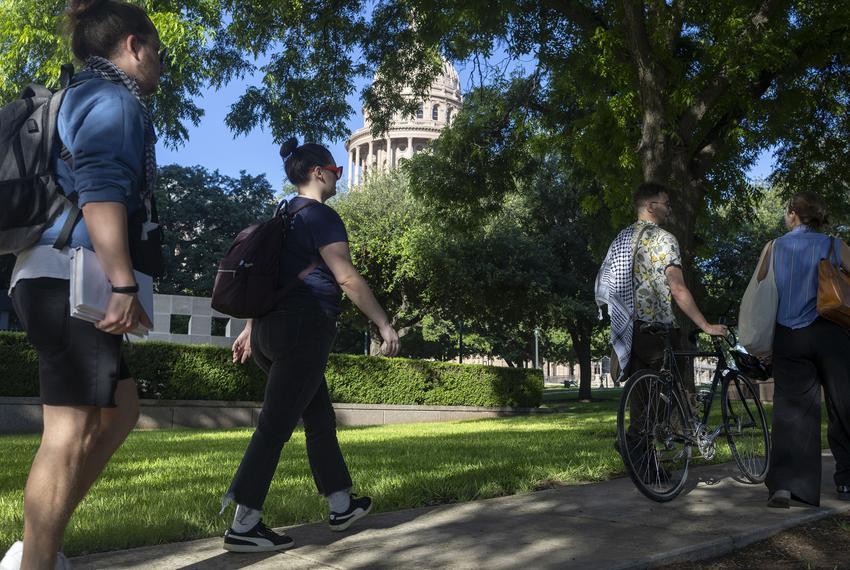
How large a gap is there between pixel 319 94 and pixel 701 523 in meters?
11.1

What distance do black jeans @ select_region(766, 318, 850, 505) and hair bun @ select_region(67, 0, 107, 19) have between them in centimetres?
426

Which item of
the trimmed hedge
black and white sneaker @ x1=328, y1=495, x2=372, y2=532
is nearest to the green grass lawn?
black and white sneaker @ x1=328, y1=495, x2=372, y2=532

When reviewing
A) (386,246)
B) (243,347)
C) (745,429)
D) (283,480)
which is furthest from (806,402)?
(386,246)

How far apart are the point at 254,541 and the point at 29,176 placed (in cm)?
181

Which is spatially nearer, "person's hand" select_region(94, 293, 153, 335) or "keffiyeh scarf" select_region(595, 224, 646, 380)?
"person's hand" select_region(94, 293, 153, 335)

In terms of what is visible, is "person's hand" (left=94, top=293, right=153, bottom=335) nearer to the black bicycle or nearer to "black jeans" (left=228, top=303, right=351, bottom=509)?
"black jeans" (left=228, top=303, right=351, bottom=509)

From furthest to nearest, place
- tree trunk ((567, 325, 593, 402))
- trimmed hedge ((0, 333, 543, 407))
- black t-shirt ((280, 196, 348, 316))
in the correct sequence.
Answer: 1. tree trunk ((567, 325, 593, 402))
2. trimmed hedge ((0, 333, 543, 407))
3. black t-shirt ((280, 196, 348, 316))

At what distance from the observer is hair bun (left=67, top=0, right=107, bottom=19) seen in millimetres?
2814

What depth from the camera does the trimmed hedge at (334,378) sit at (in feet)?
50.2

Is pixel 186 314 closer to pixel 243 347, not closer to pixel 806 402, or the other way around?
pixel 243 347

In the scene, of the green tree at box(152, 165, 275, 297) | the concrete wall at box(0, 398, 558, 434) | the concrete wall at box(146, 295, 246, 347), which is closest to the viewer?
the concrete wall at box(0, 398, 558, 434)

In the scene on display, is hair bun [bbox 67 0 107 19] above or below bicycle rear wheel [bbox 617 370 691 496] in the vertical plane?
above

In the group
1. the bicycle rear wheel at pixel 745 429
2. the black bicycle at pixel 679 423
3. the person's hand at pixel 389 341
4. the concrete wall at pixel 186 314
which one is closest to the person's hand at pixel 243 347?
the person's hand at pixel 389 341

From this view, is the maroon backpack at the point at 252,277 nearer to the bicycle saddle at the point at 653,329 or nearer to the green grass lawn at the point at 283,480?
the green grass lawn at the point at 283,480
